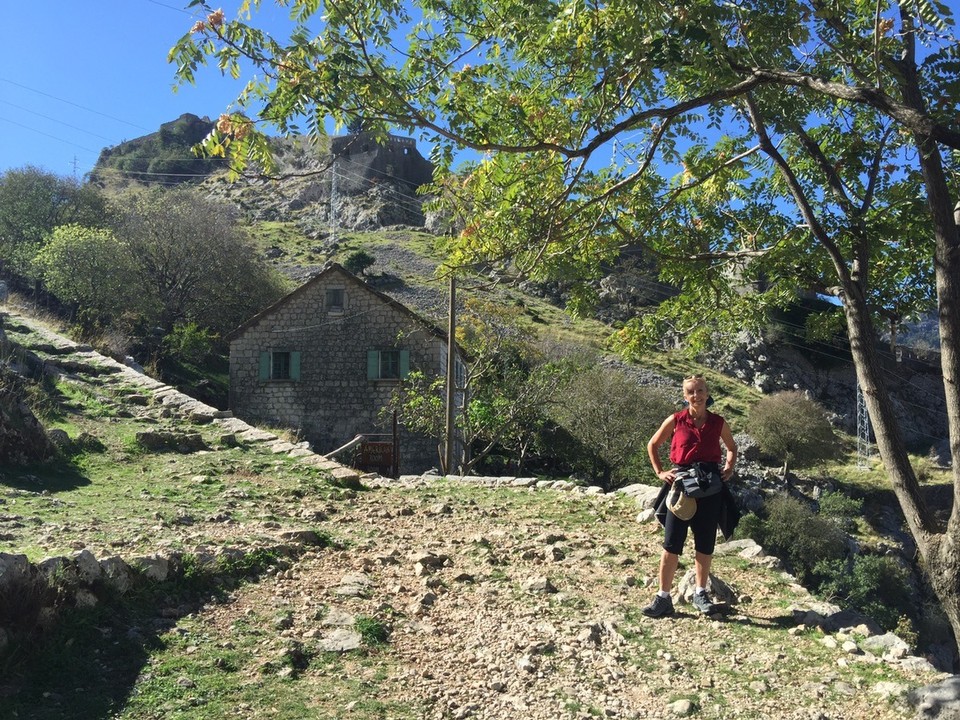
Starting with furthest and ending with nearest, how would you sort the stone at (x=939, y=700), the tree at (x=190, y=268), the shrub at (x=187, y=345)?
the tree at (x=190, y=268), the shrub at (x=187, y=345), the stone at (x=939, y=700)

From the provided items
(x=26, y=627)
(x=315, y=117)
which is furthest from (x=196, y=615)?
(x=315, y=117)

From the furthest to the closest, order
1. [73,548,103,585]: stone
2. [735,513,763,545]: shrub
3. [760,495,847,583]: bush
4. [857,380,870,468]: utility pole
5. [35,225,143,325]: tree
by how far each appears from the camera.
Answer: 1. [857,380,870,468]: utility pole
2. [35,225,143,325]: tree
3. [760,495,847,583]: bush
4. [735,513,763,545]: shrub
5. [73,548,103,585]: stone

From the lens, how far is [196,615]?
18.1 feet

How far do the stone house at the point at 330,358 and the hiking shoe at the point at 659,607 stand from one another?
18328 millimetres

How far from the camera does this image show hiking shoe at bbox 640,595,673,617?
5863 mm

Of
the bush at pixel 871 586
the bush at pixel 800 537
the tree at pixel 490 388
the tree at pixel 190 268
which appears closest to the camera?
the bush at pixel 871 586

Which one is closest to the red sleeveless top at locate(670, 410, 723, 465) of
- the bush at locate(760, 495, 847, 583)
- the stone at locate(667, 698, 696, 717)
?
the stone at locate(667, 698, 696, 717)

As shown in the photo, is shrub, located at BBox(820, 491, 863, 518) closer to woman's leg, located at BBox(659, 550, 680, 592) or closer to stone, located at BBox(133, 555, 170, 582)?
woman's leg, located at BBox(659, 550, 680, 592)

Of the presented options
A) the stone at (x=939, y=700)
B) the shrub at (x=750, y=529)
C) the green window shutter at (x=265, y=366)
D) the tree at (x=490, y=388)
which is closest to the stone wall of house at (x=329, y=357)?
the green window shutter at (x=265, y=366)

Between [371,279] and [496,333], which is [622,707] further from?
[371,279]

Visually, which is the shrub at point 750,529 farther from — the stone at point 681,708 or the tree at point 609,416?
the stone at point 681,708

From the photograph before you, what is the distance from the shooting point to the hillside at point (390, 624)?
4.44 metres

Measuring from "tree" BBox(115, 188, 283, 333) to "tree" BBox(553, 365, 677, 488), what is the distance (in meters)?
18.1

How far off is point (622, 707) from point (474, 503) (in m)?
6.03
